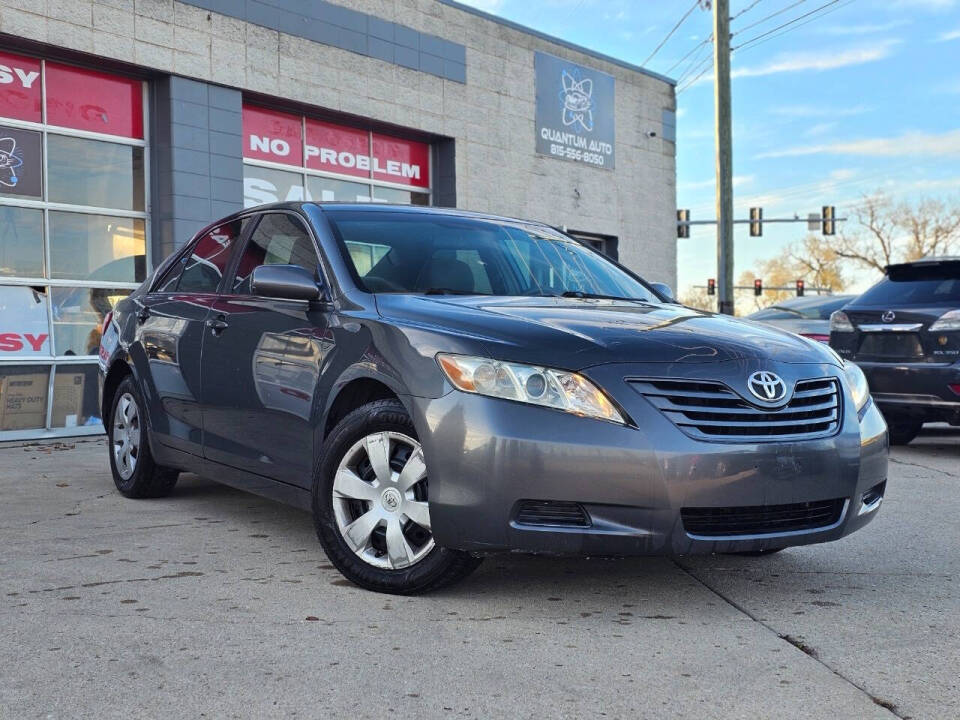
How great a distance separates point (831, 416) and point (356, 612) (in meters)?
1.89

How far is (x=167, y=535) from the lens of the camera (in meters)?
5.29

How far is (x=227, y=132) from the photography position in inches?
515

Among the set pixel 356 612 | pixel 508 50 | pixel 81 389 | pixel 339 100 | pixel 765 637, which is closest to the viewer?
pixel 765 637

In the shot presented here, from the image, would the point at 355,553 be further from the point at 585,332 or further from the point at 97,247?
the point at 97,247

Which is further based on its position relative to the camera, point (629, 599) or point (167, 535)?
point (167, 535)

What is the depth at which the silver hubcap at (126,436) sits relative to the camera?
6328 millimetres

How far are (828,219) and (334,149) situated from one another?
30.1 m

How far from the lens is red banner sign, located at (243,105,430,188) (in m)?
13.9

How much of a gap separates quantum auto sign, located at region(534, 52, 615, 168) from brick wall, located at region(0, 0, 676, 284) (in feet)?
0.64

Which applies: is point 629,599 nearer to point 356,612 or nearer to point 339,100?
point 356,612

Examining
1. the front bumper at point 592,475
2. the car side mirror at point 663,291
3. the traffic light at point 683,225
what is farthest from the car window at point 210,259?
the traffic light at point 683,225

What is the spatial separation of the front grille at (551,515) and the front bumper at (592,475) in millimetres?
22

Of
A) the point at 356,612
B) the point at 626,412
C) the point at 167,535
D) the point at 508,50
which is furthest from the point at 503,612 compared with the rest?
the point at 508,50

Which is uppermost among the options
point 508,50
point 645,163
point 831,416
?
point 508,50
